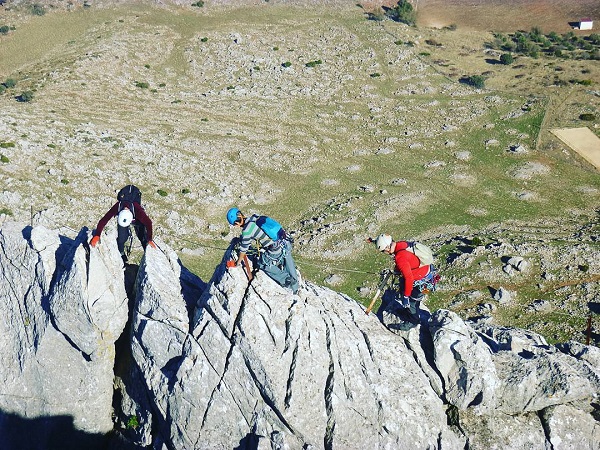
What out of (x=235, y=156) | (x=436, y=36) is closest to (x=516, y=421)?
(x=235, y=156)

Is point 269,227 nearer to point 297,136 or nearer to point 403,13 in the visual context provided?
point 297,136

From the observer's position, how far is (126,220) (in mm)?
26062

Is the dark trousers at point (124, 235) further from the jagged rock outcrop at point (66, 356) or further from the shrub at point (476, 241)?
the shrub at point (476, 241)

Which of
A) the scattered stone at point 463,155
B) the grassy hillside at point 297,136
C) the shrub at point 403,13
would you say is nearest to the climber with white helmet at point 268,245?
the grassy hillside at point 297,136

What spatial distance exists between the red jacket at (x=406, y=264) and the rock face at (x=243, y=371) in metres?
2.47

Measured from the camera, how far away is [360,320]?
2666cm

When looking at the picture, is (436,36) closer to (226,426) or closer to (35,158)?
(35,158)

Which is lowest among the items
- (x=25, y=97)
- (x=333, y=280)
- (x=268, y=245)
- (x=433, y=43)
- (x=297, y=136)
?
(x=333, y=280)

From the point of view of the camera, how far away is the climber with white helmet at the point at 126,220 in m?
25.8

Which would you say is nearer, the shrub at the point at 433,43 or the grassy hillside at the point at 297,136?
the grassy hillside at the point at 297,136

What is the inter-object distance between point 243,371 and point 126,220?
9.01 m

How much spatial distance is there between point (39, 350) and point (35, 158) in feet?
125

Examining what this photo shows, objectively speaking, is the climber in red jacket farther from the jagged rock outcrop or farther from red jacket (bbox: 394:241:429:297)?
the jagged rock outcrop

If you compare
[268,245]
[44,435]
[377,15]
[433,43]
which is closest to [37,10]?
[377,15]
